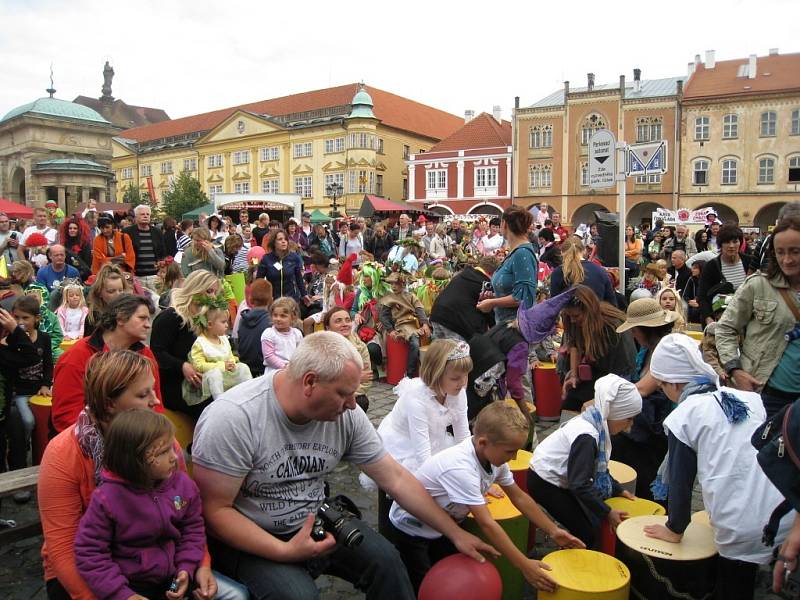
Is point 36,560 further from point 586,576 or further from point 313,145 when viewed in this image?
point 313,145

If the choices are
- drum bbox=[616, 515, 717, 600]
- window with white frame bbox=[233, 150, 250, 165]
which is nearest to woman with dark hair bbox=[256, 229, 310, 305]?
drum bbox=[616, 515, 717, 600]

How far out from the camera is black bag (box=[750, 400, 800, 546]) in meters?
2.32

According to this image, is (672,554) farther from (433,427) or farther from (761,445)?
(433,427)

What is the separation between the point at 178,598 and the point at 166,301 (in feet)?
20.6

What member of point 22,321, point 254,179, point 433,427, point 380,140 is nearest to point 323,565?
point 433,427

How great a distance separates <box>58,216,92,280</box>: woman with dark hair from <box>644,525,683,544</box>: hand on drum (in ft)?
32.3

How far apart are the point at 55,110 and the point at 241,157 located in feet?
81.9

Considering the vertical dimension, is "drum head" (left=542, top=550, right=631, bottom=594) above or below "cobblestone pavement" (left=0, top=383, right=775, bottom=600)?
above

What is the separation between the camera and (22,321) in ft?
16.3

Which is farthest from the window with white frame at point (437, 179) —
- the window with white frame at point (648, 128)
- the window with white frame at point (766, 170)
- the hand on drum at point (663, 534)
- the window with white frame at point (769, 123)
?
the hand on drum at point (663, 534)

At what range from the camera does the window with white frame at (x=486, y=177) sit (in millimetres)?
54375

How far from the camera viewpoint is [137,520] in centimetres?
244

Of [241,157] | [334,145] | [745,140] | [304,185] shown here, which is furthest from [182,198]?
[745,140]

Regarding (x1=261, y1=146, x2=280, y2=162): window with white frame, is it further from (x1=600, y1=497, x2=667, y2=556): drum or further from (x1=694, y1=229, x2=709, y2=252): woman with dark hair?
(x1=600, y1=497, x2=667, y2=556): drum
